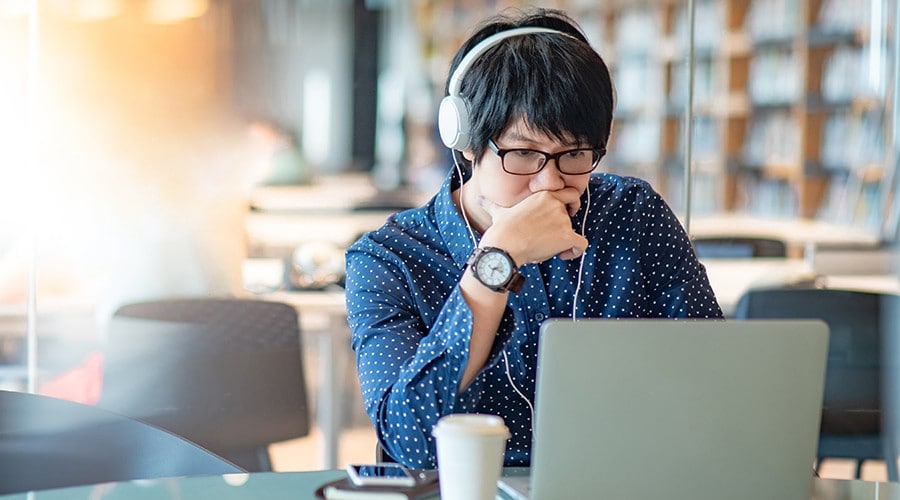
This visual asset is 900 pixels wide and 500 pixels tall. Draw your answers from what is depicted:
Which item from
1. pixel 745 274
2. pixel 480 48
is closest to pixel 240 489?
pixel 480 48

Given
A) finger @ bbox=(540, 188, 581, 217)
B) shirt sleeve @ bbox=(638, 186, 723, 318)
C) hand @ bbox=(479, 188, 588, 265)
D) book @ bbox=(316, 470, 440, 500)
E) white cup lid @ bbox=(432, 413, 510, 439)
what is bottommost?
book @ bbox=(316, 470, 440, 500)

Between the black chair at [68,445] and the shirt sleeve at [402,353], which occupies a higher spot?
the shirt sleeve at [402,353]

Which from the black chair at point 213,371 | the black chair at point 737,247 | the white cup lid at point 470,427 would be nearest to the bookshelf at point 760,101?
the black chair at point 737,247

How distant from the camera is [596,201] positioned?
5.19 ft

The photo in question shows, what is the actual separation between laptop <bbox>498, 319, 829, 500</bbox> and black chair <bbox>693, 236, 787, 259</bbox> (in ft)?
9.26

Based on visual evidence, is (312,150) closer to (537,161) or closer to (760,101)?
(760,101)

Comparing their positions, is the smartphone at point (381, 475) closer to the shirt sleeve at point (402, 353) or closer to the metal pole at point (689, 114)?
the shirt sleeve at point (402, 353)

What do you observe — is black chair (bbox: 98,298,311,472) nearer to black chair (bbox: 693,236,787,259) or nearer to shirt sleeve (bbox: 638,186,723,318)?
shirt sleeve (bbox: 638,186,723,318)

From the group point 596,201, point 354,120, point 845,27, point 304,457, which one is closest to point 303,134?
point 354,120

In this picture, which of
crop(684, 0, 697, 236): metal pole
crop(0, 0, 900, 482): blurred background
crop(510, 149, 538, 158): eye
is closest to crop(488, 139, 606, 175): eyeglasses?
crop(510, 149, 538, 158): eye

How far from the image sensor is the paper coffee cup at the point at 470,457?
3.23 ft

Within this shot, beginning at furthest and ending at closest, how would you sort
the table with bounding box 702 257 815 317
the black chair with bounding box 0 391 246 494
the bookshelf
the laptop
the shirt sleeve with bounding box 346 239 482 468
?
the bookshelf, the table with bounding box 702 257 815 317, the black chair with bounding box 0 391 246 494, the shirt sleeve with bounding box 346 239 482 468, the laptop

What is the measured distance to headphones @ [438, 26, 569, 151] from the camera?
1.46 metres

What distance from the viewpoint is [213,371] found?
2439 millimetres
